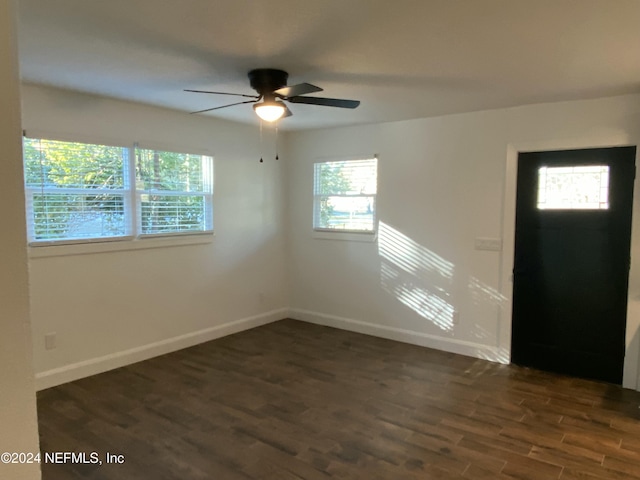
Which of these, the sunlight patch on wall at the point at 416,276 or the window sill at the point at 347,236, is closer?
the sunlight patch on wall at the point at 416,276

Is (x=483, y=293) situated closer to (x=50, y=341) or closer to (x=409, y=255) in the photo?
(x=409, y=255)

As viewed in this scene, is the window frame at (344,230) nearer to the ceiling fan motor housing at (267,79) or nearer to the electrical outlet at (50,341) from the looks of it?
the ceiling fan motor housing at (267,79)

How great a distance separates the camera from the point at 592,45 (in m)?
2.56

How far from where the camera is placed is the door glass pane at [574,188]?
12.8 ft

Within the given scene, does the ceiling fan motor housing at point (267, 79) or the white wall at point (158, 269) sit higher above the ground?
the ceiling fan motor housing at point (267, 79)

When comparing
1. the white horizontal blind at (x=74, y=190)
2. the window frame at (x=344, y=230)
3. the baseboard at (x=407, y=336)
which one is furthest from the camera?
the window frame at (x=344, y=230)

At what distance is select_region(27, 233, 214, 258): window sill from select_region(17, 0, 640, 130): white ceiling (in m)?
1.33

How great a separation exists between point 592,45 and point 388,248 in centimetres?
298

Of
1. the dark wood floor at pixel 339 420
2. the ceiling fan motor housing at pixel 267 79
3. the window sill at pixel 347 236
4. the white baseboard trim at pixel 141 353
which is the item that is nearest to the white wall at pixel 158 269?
the white baseboard trim at pixel 141 353

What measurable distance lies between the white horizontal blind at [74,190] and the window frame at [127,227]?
0.01 metres

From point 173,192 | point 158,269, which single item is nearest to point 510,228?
point 173,192

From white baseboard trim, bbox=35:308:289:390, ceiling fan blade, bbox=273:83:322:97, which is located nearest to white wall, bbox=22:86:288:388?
white baseboard trim, bbox=35:308:289:390

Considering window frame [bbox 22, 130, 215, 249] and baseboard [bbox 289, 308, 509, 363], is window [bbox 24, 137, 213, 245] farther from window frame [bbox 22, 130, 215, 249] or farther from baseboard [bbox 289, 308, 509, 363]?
baseboard [bbox 289, 308, 509, 363]

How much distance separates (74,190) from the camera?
384 cm
